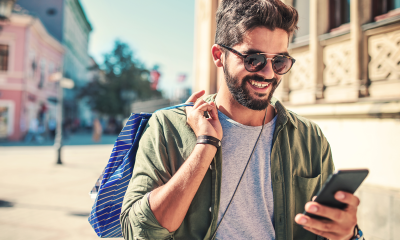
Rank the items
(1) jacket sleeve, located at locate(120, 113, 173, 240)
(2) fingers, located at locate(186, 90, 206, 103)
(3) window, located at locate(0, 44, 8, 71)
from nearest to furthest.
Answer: (1) jacket sleeve, located at locate(120, 113, 173, 240) < (2) fingers, located at locate(186, 90, 206, 103) < (3) window, located at locate(0, 44, 8, 71)

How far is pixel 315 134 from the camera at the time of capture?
1.76m

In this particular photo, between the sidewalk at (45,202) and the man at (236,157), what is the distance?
3.39 m

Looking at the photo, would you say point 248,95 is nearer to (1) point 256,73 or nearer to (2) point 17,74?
(1) point 256,73

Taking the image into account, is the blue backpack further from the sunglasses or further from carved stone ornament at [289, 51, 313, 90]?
carved stone ornament at [289, 51, 313, 90]

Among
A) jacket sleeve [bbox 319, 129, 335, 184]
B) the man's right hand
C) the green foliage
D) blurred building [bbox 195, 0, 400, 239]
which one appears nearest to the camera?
the man's right hand

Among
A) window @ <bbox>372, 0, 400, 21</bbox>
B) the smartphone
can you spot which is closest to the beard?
the smartphone

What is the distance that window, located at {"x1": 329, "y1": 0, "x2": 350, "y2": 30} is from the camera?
522 centimetres

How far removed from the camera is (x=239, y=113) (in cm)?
173

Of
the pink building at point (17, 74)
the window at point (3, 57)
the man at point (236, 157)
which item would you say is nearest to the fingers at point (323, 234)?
the man at point (236, 157)

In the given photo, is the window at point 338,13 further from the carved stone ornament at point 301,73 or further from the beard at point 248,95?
the beard at point 248,95

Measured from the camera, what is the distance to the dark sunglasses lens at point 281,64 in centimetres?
162

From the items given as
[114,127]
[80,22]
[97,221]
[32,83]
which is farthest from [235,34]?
[80,22]

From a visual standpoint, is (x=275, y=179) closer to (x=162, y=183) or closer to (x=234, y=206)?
(x=234, y=206)

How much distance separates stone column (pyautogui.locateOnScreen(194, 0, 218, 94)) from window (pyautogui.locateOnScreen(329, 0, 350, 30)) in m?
3.78
